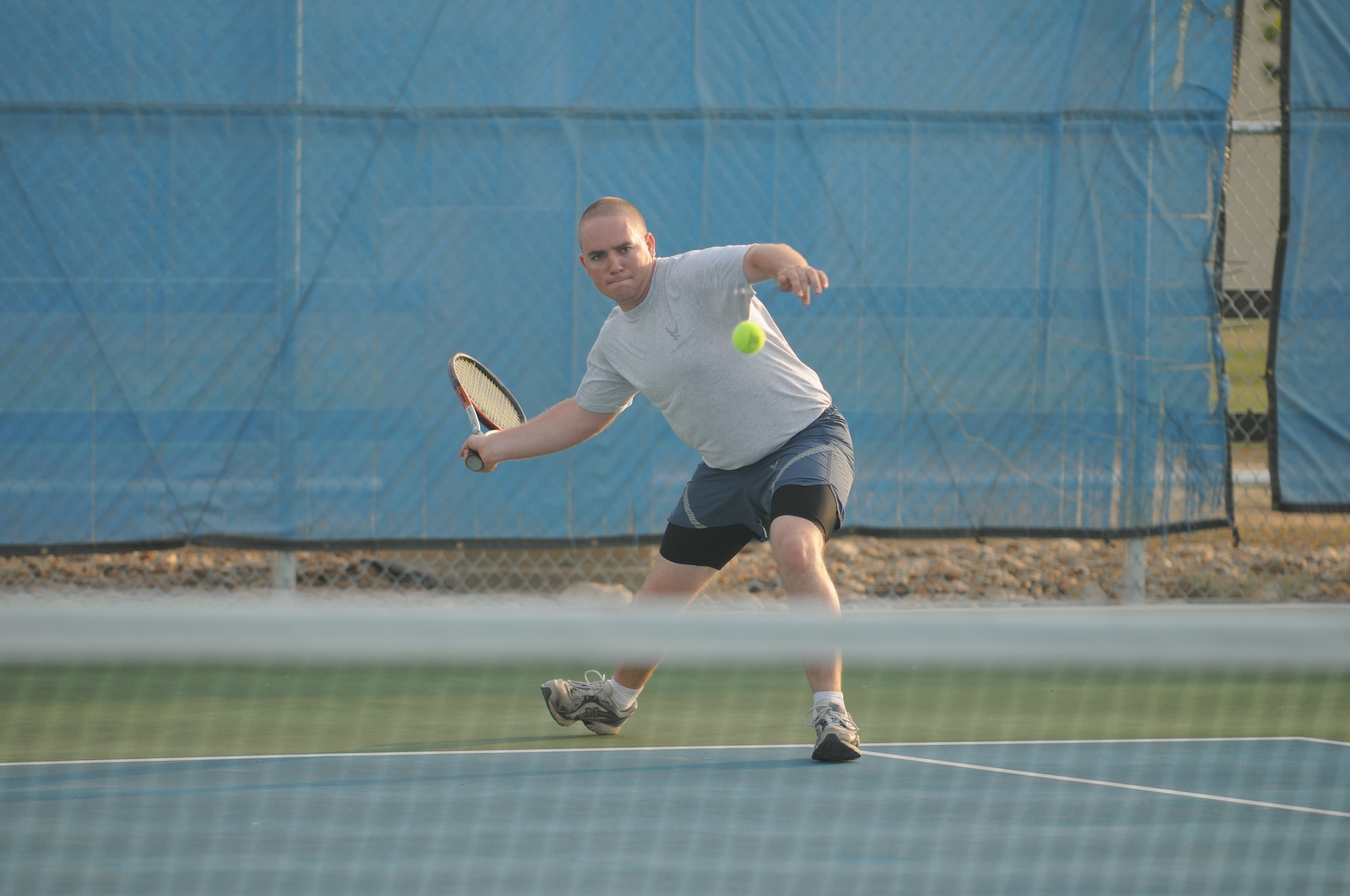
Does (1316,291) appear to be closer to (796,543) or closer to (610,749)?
(796,543)

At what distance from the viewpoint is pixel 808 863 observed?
281cm

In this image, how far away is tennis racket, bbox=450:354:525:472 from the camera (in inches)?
167

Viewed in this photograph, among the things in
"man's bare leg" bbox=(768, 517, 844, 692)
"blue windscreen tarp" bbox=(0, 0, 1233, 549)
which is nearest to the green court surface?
"man's bare leg" bbox=(768, 517, 844, 692)

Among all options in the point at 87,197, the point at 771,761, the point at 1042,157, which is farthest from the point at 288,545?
the point at 1042,157

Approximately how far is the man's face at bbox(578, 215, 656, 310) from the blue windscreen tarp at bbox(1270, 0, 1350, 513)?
330cm

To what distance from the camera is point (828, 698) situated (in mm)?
3869

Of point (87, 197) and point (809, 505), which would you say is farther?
point (87, 197)

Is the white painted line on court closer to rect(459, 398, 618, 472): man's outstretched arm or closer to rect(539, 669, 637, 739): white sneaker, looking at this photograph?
rect(539, 669, 637, 739): white sneaker

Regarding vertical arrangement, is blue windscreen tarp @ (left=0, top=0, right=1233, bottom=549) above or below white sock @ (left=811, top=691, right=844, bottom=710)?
above

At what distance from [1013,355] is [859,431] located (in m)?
0.68

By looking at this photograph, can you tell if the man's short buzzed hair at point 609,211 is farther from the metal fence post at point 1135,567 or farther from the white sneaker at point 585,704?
the metal fence post at point 1135,567

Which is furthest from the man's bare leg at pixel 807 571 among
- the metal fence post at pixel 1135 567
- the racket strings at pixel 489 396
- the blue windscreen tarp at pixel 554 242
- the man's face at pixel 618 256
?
the metal fence post at pixel 1135 567

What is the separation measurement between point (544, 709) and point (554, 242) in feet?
6.43

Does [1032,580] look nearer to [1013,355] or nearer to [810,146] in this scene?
[1013,355]
